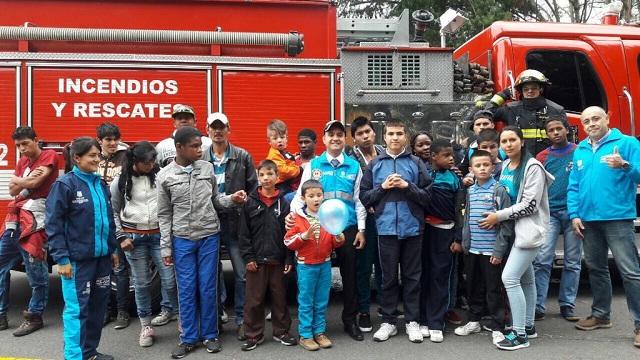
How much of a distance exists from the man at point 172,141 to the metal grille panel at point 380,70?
171 cm

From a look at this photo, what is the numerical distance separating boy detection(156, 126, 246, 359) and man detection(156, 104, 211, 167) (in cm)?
43

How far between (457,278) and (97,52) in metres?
3.85

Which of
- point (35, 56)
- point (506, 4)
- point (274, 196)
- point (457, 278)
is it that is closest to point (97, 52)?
point (35, 56)

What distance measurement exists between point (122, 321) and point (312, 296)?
69.3 inches

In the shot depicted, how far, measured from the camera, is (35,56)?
15.5 ft

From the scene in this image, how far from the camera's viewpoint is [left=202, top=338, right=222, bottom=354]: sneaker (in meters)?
3.98

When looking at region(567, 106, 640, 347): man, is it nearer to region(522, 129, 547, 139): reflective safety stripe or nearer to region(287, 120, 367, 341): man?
region(522, 129, 547, 139): reflective safety stripe

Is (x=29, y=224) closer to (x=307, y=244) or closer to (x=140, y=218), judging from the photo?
(x=140, y=218)

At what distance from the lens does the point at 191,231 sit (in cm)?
392

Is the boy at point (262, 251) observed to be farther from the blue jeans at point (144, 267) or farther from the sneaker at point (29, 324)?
the sneaker at point (29, 324)

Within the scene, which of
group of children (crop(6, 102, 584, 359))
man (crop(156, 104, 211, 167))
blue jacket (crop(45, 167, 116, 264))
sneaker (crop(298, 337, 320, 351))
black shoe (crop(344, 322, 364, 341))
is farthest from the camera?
man (crop(156, 104, 211, 167))

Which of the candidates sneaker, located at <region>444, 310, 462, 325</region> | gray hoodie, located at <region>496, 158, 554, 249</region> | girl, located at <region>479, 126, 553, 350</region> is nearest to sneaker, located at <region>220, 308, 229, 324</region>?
sneaker, located at <region>444, 310, 462, 325</region>

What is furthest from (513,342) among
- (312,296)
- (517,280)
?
(312,296)

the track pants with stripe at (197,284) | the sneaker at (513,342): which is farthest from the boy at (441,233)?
the track pants with stripe at (197,284)
